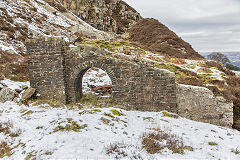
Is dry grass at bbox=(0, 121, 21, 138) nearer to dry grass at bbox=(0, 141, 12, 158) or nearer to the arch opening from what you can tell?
dry grass at bbox=(0, 141, 12, 158)

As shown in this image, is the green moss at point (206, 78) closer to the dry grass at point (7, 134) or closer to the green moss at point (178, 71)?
the green moss at point (178, 71)

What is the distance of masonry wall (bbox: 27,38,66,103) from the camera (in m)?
9.61

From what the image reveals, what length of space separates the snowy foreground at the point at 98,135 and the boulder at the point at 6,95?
526mm

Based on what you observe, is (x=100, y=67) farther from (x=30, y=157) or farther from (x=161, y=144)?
(x=30, y=157)

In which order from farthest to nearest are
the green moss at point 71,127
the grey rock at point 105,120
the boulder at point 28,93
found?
the boulder at point 28,93 → the grey rock at point 105,120 → the green moss at point 71,127

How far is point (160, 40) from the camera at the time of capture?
22281mm

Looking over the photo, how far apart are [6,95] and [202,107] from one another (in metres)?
12.0

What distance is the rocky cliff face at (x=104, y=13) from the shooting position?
4094cm

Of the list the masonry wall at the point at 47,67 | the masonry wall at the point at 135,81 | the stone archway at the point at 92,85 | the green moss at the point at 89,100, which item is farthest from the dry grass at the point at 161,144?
the masonry wall at the point at 47,67

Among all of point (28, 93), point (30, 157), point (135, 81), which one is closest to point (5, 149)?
point (30, 157)

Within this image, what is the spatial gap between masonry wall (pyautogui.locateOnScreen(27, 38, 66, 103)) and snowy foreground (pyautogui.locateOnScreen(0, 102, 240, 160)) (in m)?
1.38

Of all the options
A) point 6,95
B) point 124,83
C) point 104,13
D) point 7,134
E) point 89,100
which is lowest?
point 7,134

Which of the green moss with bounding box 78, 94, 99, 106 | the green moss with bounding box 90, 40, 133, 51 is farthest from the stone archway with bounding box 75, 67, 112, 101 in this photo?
the green moss with bounding box 90, 40, 133, 51

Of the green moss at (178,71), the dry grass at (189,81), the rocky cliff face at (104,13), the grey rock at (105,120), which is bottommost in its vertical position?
the grey rock at (105,120)
